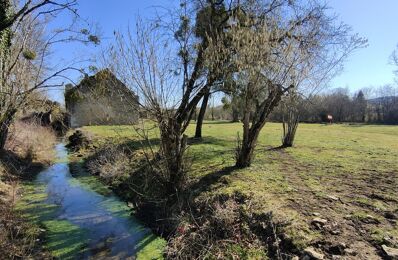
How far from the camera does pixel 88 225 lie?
10.4 meters

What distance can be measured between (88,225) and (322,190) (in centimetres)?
677

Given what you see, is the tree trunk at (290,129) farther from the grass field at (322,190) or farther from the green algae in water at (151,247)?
the green algae in water at (151,247)

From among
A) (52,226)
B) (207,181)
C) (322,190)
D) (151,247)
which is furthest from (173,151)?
(322,190)

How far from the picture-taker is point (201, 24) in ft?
51.6

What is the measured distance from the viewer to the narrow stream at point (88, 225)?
8.58 meters

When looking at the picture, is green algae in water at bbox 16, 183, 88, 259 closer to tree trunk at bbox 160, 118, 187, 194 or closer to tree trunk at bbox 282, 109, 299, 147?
tree trunk at bbox 160, 118, 187, 194

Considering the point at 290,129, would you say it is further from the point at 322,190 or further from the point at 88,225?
the point at 88,225

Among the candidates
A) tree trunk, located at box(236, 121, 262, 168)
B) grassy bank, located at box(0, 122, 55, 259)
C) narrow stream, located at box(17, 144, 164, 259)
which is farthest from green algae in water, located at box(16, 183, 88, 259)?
tree trunk, located at box(236, 121, 262, 168)

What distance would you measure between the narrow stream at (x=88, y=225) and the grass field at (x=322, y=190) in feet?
8.25

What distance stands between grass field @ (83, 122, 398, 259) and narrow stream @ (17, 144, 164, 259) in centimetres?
251

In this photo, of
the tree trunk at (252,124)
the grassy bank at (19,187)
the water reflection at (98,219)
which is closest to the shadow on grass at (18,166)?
the grassy bank at (19,187)

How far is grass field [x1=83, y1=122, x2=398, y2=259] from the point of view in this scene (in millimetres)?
7094

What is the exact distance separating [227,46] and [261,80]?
1873mm

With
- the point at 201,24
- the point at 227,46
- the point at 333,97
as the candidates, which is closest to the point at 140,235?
the point at 227,46
